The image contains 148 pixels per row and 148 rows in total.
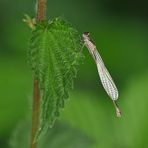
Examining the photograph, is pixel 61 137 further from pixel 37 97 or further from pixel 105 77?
pixel 37 97

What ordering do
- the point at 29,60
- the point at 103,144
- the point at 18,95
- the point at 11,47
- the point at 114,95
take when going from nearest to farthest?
the point at 29,60
the point at 114,95
the point at 103,144
the point at 18,95
the point at 11,47

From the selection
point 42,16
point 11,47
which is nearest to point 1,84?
point 11,47

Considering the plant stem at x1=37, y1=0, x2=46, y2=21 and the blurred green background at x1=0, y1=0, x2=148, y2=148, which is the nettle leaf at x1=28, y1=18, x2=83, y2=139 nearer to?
the plant stem at x1=37, y1=0, x2=46, y2=21

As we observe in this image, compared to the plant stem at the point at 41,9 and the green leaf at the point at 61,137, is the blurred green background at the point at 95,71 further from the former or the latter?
the plant stem at the point at 41,9

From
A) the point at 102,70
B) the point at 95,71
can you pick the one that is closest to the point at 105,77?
the point at 102,70

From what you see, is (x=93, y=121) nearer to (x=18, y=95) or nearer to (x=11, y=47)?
(x=18, y=95)
